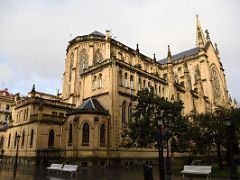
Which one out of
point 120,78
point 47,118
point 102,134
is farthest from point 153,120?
point 47,118

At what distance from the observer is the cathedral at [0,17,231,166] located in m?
28.9

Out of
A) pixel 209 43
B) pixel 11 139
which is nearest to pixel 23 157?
pixel 11 139

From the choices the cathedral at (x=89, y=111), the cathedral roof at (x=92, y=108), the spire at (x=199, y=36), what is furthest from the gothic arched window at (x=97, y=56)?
the spire at (x=199, y=36)

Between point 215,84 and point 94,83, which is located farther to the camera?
point 215,84

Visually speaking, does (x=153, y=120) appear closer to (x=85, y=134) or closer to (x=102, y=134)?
(x=102, y=134)

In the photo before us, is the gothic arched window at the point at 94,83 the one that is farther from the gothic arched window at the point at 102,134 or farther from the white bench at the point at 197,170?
the white bench at the point at 197,170

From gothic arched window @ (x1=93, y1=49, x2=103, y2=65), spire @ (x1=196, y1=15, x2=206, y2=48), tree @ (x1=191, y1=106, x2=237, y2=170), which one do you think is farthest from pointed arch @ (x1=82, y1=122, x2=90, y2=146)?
spire @ (x1=196, y1=15, x2=206, y2=48)

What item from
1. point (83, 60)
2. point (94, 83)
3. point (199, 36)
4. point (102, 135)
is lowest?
point (102, 135)

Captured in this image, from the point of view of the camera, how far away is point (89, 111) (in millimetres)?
29141

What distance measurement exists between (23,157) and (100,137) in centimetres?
1418

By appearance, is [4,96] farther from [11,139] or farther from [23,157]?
[23,157]

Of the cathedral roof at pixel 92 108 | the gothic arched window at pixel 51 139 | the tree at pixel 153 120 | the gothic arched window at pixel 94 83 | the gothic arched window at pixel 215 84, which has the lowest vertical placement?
the gothic arched window at pixel 51 139

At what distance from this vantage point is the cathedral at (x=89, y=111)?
28859 mm

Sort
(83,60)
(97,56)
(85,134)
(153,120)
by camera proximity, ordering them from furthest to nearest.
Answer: (83,60)
(97,56)
(85,134)
(153,120)
